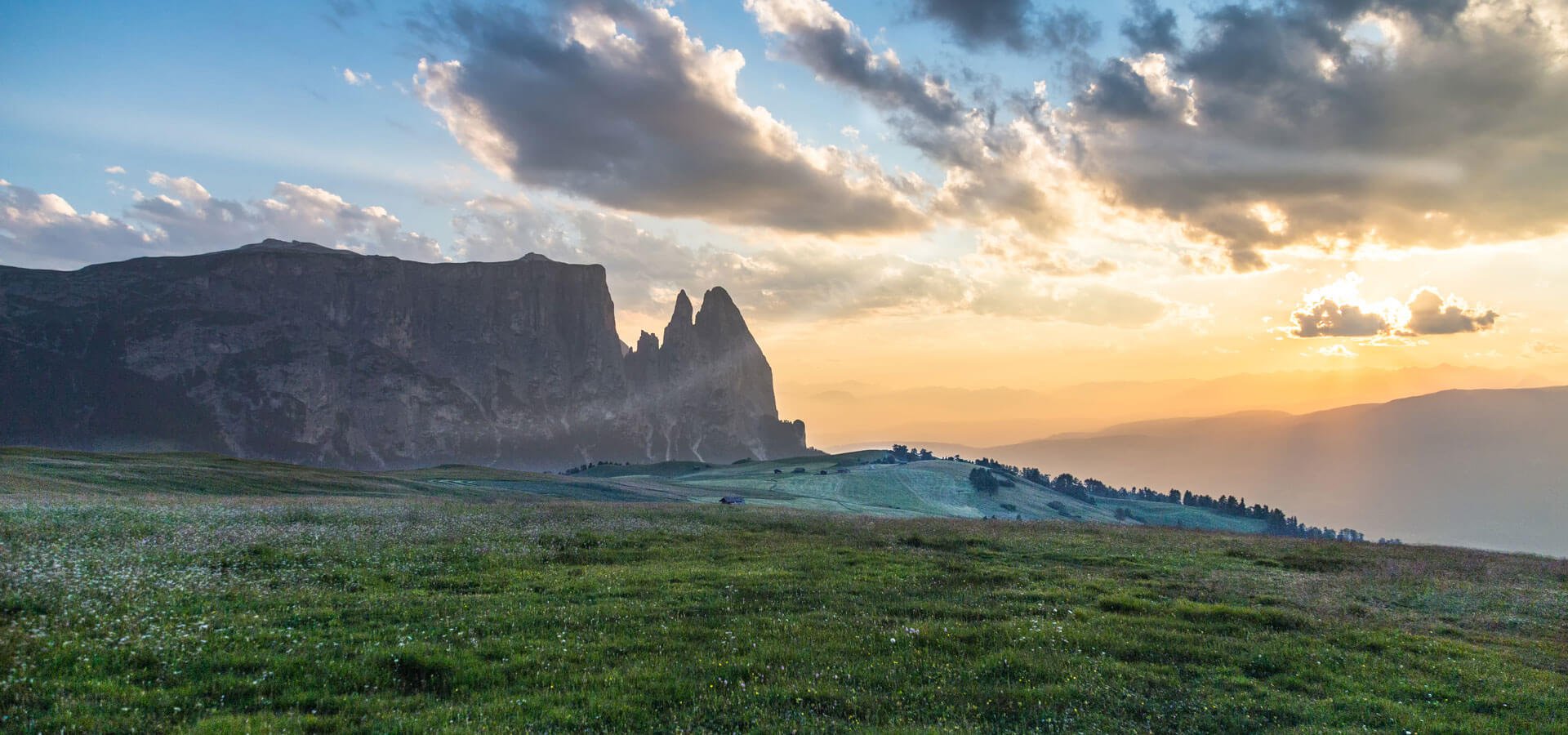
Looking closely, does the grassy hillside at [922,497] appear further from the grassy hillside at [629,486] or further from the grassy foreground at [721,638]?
the grassy foreground at [721,638]

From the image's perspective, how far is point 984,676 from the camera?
43.8 ft

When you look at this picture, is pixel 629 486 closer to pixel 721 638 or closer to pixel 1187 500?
pixel 721 638

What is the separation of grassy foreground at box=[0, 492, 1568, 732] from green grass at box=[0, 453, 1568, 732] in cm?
7

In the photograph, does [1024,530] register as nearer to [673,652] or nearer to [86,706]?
[673,652]

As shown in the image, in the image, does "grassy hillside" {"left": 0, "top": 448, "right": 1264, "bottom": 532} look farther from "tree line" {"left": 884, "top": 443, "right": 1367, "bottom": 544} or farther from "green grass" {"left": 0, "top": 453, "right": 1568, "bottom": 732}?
"green grass" {"left": 0, "top": 453, "right": 1568, "bottom": 732}

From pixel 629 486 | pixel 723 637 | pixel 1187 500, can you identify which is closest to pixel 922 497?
pixel 629 486

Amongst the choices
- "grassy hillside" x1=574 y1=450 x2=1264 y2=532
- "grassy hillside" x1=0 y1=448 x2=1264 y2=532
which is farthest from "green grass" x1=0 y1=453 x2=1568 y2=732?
"grassy hillside" x1=574 y1=450 x2=1264 y2=532

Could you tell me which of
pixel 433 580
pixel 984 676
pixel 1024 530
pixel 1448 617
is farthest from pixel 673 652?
pixel 1024 530

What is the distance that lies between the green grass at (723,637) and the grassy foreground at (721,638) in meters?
0.07

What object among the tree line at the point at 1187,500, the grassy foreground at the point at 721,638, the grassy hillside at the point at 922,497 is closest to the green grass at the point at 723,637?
the grassy foreground at the point at 721,638

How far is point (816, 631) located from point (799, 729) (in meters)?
5.40

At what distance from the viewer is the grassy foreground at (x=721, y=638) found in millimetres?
11133

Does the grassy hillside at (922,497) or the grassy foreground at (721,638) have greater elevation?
the grassy foreground at (721,638)

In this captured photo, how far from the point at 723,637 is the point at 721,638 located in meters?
0.04
